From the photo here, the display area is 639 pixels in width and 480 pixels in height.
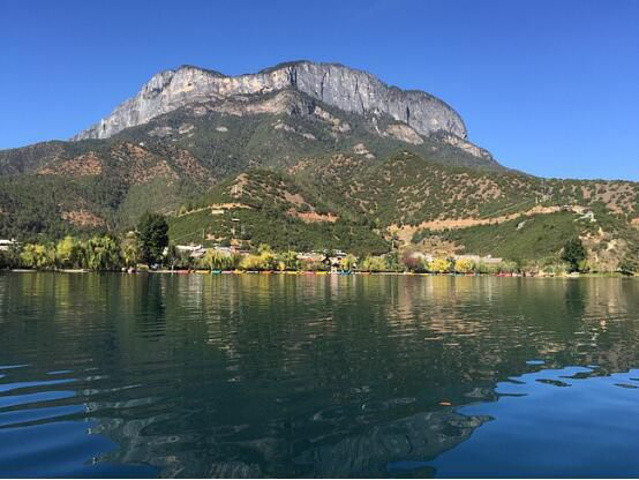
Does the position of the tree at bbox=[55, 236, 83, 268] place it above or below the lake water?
above

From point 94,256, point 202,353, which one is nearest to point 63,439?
point 202,353

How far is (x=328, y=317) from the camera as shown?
4759 centimetres

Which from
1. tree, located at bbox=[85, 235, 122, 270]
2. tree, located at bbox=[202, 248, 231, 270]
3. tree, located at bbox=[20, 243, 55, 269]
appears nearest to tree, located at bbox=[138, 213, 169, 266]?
tree, located at bbox=[202, 248, 231, 270]

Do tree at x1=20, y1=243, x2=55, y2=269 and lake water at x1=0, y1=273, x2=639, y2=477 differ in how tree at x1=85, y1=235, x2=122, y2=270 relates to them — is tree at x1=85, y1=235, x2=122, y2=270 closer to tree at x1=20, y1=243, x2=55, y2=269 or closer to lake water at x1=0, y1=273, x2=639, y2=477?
tree at x1=20, y1=243, x2=55, y2=269

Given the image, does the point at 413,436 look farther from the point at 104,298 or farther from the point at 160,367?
the point at 104,298

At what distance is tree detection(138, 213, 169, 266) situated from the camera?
188875 mm

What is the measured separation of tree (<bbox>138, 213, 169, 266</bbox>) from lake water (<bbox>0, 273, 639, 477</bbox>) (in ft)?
503

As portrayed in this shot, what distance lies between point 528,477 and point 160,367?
682 inches

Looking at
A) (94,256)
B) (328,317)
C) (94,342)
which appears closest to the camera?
(94,342)

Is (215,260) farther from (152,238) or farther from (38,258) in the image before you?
(38,258)

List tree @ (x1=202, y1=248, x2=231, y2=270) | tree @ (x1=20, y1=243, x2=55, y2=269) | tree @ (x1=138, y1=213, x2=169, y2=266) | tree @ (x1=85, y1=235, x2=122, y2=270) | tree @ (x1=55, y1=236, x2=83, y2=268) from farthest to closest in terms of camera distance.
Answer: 1. tree @ (x1=202, y1=248, x2=231, y2=270)
2. tree @ (x1=138, y1=213, x2=169, y2=266)
3. tree @ (x1=20, y1=243, x2=55, y2=269)
4. tree @ (x1=55, y1=236, x2=83, y2=268)
5. tree @ (x1=85, y1=235, x2=122, y2=270)

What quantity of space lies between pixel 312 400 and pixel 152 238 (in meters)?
179

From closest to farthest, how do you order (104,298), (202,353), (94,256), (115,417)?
(115,417) → (202,353) → (104,298) → (94,256)

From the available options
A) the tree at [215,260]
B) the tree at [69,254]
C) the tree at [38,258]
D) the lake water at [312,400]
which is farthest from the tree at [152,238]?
the lake water at [312,400]
